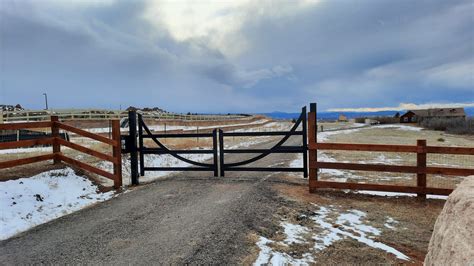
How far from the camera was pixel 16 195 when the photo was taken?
6.58 m

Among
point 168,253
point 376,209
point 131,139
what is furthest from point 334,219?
point 131,139

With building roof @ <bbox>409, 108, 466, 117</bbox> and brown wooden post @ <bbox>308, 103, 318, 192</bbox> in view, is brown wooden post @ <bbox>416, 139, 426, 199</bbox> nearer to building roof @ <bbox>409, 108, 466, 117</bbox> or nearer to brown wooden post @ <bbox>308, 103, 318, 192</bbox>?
brown wooden post @ <bbox>308, 103, 318, 192</bbox>

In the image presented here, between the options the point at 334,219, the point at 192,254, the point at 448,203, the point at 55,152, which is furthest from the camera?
Result: the point at 55,152

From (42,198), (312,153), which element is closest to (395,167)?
(312,153)

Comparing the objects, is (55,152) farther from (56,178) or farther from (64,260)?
(64,260)

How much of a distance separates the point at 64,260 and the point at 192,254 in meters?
1.77

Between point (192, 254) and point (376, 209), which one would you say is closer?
point (192, 254)

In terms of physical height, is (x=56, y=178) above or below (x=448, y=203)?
below

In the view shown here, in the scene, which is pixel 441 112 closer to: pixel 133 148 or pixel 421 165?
pixel 421 165

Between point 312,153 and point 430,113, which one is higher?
point 430,113

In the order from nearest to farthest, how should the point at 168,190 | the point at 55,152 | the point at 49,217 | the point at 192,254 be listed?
the point at 192,254, the point at 49,217, the point at 168,190, the point at 55,152

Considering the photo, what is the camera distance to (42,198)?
6848 millimetres

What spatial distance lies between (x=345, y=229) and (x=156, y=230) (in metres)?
3.20

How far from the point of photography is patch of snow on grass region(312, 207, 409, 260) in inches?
180
